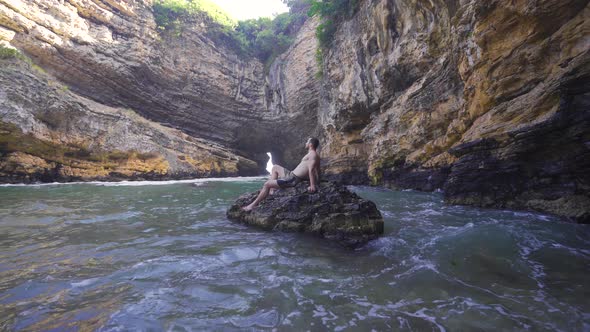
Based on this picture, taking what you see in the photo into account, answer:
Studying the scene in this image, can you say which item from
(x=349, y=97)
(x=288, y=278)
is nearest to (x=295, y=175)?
(x=288, y=278)

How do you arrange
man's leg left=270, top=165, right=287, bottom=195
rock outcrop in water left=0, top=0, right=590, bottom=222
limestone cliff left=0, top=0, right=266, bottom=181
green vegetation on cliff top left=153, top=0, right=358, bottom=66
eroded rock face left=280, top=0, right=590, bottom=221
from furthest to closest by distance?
green vegetation on cliff top left=153, top=0, right=358, bottom=66 → limestone cliff left=0, top=0, right=266, bottom=181 → man's leg left=270, top=165, right=287, bottom=195 → rock outcrop in water left=0, top=0, right=590, bottom=222 → eroded rock face left=280, top=0, right=590, bottom=221

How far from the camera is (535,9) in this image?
172 inches

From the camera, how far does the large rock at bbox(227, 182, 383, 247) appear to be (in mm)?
3379

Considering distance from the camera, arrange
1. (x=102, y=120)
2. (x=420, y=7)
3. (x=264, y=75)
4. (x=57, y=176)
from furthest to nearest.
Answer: (x=264, y=75), (x=102, y=120), (x=57, y=176), (x=420, y=7)

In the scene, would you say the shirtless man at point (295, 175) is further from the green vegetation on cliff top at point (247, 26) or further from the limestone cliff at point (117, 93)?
the green vegetation on cliff top at point (247, 26)

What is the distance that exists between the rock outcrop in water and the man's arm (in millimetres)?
3415

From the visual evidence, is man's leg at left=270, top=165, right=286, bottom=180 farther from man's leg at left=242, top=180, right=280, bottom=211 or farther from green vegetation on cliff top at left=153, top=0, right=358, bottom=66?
green vegetation on cliff top at left=153, top=0, right=358, bottom=66

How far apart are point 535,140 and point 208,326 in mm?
5406

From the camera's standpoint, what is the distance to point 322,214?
145 inches

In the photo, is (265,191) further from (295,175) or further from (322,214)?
(322,214)

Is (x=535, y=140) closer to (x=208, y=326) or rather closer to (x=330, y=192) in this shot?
(x=330, y=192)

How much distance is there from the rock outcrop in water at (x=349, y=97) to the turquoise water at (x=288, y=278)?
60.7 inches

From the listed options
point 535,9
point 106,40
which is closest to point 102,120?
point 106,40

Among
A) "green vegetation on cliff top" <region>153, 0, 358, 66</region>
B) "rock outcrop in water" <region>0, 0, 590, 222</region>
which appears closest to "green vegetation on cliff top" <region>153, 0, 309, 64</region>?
"green vegetation on cliff top" <region>153, 0, 358, 66</region>
